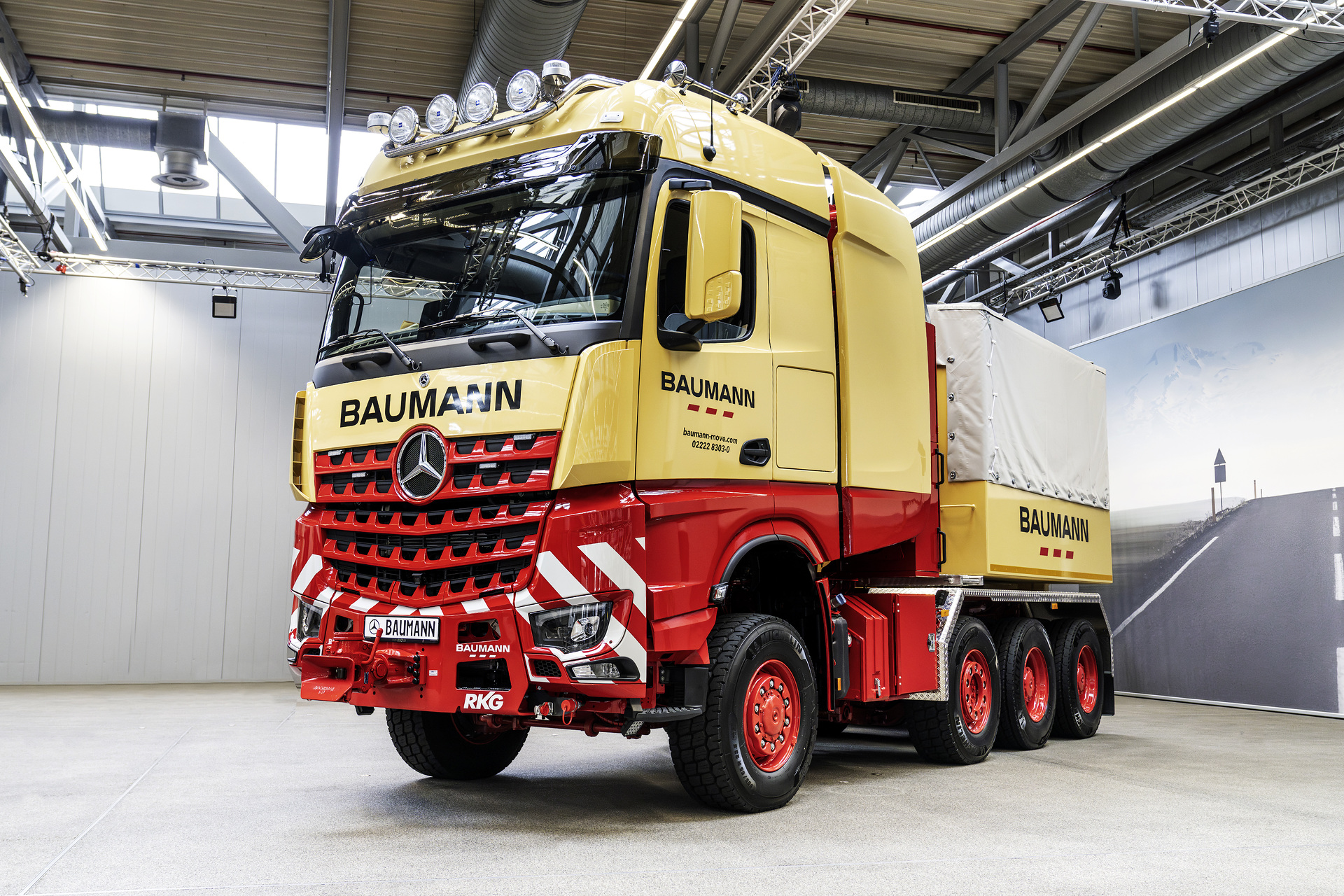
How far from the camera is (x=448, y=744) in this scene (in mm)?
6773

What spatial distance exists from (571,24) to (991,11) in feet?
15.1

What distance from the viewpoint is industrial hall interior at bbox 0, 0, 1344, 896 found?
5062mm

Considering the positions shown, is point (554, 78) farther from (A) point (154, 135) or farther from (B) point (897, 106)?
(A) point (154, 135)

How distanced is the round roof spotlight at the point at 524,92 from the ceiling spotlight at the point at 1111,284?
1177cm

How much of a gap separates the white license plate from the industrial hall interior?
43mm

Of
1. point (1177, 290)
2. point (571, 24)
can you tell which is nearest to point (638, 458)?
point (571, 24)

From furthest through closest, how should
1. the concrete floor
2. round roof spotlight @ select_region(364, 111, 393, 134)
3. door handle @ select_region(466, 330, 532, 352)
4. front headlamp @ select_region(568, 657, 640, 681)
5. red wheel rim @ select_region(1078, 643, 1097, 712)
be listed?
red wheel rim @ select_region(1078, 643, 1097, 712)
round roof spotlight @ select_region(364, 111, 393, 134)
door handle @ select_region(466, 330, 532, 352)
front headlamp @ select_region(568, 657, 640, 681)
the concrete floor

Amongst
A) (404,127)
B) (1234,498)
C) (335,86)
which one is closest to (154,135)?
(335,86)

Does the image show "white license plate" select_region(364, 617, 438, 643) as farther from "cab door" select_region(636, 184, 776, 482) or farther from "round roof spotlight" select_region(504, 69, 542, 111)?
"round roof spotlight" select_region(504, 69, 542, 111)

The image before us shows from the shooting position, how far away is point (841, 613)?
697 centimetres

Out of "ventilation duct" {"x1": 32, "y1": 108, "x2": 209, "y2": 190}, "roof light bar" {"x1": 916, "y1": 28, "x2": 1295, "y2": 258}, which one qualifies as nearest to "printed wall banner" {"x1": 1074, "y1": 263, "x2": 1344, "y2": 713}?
"roof light bar" {"x1": 916, "y1": 28, "x2": 1295, "y2": 258}

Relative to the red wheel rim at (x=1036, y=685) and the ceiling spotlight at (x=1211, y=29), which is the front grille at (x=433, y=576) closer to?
the red wheel rim at (x=1036, y=685)

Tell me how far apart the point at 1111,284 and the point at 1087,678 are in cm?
728

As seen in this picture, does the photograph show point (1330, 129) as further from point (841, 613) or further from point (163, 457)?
point (163, 457)
